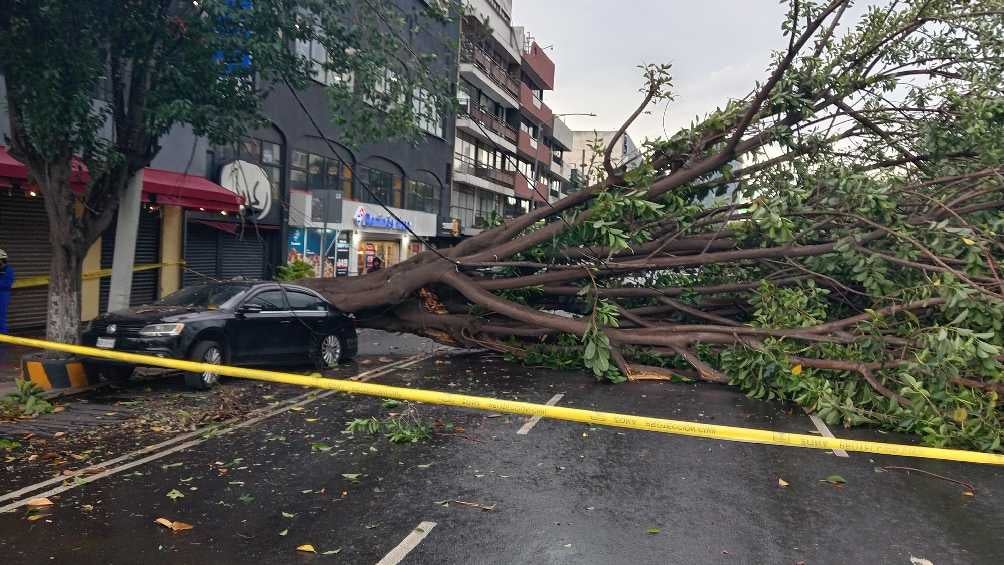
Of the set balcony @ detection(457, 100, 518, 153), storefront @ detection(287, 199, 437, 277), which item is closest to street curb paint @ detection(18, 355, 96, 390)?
storefront @ detection(287, 199, 437, 277)

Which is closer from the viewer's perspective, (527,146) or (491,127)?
(491,127)

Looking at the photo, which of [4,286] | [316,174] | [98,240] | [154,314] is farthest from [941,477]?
[316,174]

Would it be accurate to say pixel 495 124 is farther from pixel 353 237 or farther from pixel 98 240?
pixel 98 240

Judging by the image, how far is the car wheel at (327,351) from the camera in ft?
41.0

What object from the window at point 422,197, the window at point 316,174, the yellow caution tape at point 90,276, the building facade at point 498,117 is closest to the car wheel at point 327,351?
the yellow caution tape at point 90,276

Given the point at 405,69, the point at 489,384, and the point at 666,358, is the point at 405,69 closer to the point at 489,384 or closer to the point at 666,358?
the point at 489,384

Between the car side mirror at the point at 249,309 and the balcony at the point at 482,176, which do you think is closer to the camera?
the car side mirror at the point at 249,309

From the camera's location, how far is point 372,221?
30594 millimetres

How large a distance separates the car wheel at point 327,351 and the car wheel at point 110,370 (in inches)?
117

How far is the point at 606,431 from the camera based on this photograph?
27.8ft

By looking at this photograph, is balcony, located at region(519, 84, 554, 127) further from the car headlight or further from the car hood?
the car headlight

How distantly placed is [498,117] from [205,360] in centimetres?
3848

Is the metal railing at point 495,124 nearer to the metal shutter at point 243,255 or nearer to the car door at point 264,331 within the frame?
the metal shutter at point 243,255

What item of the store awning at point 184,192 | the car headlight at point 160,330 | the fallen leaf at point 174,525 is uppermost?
the store awning at point 184,192
